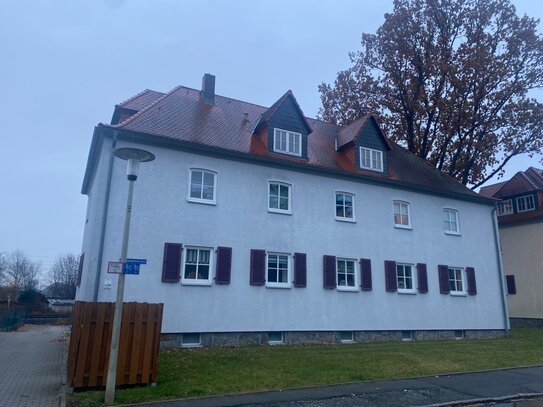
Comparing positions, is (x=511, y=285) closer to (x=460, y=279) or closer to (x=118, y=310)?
→ (x=460, y=279)

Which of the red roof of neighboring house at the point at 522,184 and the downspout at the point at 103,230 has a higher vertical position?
the red roof of neighboring house at the point at 522,184

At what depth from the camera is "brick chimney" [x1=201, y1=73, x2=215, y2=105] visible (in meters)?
21.2

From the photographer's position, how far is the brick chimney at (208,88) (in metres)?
21.2

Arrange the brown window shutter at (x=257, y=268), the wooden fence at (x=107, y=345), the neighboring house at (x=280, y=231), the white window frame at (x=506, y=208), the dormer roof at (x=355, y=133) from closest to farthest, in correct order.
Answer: the wooden fence at (x=107, y=345)
the neighboring house at (x=280, y=231)
the brown window shutter at (x=257, y=268)
the dormer roof at (x=355, y=133)
the white window frame at (x=506, y=208)

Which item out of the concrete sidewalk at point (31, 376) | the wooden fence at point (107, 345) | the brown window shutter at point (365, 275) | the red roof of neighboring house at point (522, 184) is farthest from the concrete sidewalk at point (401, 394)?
the red roof of neighboring house at point (522, 184)

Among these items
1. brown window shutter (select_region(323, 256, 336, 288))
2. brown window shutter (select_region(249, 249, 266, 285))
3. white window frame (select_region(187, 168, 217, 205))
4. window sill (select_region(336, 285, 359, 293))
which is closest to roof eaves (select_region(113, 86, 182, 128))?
white window frame (select_region(187, 168, 217, 205))

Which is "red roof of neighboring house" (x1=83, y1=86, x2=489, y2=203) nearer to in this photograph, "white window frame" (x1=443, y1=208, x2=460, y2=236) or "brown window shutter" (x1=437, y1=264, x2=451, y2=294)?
"white window frame" (x1=443, y1=208, x2=460, y2=236)

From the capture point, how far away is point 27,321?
144 ft

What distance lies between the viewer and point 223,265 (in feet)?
53.3

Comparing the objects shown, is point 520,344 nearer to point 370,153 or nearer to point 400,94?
point 370,153

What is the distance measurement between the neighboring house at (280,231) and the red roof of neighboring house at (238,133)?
0.29 feet

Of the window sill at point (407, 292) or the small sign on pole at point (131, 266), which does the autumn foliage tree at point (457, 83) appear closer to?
the window sill at point (407, 292)

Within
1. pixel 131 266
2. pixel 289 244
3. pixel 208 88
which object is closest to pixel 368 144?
pixel 289 244

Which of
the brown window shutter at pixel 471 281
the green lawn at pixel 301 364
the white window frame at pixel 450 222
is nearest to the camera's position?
the green lawn at pixel 301 364
